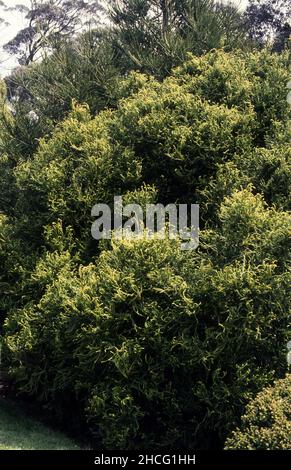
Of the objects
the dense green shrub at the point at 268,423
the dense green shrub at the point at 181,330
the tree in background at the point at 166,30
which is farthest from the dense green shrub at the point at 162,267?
the tree in background at the point at 166,30

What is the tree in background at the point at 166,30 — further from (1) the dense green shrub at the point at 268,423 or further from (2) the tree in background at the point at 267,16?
(2) the tree in background at the point at 267,16

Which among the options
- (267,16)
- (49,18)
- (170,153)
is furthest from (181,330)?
(49,18)

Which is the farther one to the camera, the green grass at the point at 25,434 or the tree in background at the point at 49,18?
the tree in background at the point at 49,18

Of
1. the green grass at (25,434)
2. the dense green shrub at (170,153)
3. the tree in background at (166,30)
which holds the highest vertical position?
the tree in background at (166,30)

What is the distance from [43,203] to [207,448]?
6331mm

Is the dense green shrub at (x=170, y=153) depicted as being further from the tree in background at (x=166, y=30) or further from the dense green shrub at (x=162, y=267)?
the tree in background at (x=166, y=30)

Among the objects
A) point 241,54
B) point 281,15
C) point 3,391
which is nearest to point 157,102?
point 241,54

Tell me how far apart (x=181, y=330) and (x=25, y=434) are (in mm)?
3723

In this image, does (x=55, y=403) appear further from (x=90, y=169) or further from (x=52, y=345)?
(x=90, y=169)

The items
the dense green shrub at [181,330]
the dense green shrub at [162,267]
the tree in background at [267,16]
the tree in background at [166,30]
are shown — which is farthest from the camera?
the tree in background at [267,16]

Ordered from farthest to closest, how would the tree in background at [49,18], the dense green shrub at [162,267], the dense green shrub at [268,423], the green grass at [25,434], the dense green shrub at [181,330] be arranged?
the tree in background at [49,18]
the green grass at [25,434]
the dense green shrub at [162,267]
the dense green shrub at [181,330]
the dense green shrub at [268,423]

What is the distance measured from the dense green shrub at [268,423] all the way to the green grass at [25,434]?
13.0 ft

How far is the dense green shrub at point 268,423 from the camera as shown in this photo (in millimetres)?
8000

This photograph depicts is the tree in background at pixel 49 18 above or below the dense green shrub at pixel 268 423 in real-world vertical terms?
above
